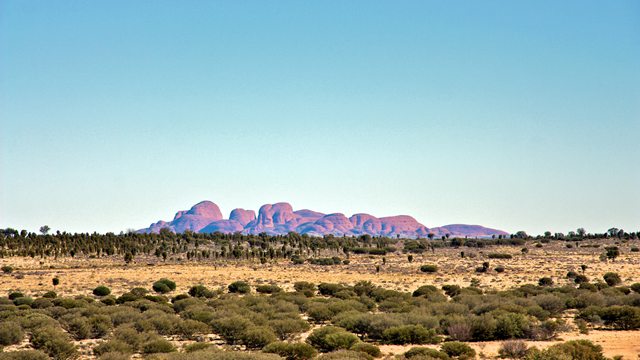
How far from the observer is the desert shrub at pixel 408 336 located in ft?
83.8

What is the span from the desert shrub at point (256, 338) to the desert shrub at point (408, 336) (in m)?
4.80

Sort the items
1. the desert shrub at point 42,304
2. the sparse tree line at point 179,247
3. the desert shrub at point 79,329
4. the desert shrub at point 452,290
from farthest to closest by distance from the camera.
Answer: the sparse tree line at point 179,247 → the desert shrub at point 452,290 → the desert shrub at point 42,304 → the desert shrub at point 79,329

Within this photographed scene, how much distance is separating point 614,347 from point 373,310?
1501 cm

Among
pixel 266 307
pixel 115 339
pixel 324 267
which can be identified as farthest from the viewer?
pixel 324 267

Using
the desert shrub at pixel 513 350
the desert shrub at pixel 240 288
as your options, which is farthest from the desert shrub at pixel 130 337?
the desert shrub at pixel 240 288

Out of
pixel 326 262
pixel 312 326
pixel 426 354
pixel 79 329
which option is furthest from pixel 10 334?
pixel 326 262

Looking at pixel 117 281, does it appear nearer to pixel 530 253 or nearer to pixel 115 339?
pixel 115 339

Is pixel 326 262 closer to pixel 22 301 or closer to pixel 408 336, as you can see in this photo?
pixel 22 301

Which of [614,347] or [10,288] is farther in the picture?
[10,288]

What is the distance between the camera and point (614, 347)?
24016 millimetres

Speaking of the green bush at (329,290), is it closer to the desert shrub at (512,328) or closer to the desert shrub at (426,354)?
the desert shrub at (512,328)

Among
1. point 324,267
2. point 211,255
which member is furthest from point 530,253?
point 211,255

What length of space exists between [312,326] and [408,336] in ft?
23.3

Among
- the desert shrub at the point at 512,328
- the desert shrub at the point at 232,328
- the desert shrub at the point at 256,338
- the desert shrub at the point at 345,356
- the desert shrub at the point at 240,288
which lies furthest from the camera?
the desert shrub at the point at 240,288
